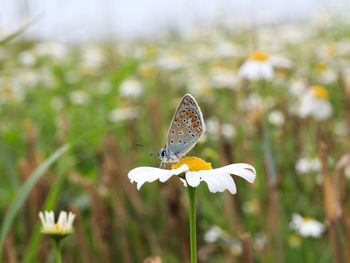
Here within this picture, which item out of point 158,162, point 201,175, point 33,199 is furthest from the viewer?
point 158,162

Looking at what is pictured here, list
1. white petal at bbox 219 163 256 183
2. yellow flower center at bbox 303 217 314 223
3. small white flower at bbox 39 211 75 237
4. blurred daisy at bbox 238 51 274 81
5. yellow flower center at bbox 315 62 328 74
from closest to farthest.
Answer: white petal at bbox 219 163 256 183
small white flower at bbox 39 211 75 237
yellow flower center at bbox 303 217 314 223
blurred daisy at bbox 238 51 274 81
yellow flower center at bbox 315 62 328 74

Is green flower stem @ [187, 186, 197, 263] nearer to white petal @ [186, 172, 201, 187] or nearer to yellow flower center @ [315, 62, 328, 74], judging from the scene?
white petal @ [186, 172, 201, 187]

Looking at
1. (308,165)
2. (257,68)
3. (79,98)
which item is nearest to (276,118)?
(257,68)

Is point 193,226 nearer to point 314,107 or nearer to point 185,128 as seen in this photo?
point 185,128

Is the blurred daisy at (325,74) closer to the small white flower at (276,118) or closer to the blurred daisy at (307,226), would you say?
the small white flower at (276,118)

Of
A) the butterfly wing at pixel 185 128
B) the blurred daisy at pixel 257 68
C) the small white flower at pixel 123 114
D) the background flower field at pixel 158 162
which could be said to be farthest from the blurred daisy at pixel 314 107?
the butterfly wing at pixel 185 128

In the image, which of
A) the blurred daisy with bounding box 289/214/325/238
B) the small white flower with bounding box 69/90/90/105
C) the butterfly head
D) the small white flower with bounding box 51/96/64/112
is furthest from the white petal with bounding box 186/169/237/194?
the small white flower with bounding box 51/96/64/112
